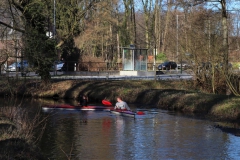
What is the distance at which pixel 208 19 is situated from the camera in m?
32.5

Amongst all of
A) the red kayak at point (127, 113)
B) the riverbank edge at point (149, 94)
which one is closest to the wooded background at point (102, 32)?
the riverbank edge at point (149, 94)

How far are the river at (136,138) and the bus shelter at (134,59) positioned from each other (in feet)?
76.1

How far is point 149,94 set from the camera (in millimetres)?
33125

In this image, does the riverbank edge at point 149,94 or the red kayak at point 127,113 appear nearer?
the riverbank edge at point 149,94

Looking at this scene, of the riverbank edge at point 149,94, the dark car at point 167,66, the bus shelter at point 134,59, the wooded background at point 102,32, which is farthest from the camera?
the dark car at point 167,66

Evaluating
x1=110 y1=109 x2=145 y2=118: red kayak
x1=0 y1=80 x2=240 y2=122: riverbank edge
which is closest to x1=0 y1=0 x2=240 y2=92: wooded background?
x1=0 y1=80 x2=240 y2=122: riverbank edge

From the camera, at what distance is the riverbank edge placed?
26.0 m

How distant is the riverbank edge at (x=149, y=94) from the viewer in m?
26.0

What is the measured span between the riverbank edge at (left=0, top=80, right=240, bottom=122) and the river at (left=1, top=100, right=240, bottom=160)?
143 cm

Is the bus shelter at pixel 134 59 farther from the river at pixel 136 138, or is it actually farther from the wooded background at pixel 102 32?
the river at pixel 136 138

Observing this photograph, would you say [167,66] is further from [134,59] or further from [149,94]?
[149,94]

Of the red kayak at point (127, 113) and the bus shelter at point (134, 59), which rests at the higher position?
the bus shelter at point (134, 59)

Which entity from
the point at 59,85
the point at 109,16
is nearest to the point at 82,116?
the point at 59,85

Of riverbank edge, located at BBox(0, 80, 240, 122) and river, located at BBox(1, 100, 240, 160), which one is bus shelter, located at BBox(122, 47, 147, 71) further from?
river, located at BBox(1, 100, 240, 160)
